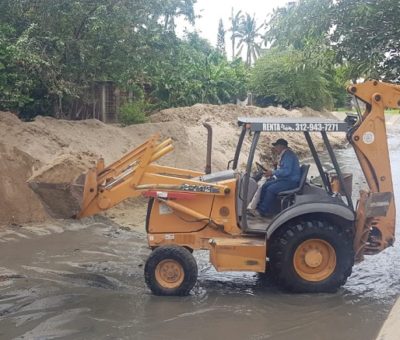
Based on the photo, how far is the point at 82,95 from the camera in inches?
658

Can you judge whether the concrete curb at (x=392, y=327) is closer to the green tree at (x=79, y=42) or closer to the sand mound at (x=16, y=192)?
the sand mound at (x=16, y=192)

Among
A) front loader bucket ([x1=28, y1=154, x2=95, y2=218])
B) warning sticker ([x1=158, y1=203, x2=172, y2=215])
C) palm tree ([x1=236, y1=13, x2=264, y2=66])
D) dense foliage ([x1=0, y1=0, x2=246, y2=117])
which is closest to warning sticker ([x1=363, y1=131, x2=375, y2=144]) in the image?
warning sticker ([x1=158, y1=203, x2=172, y2=215])

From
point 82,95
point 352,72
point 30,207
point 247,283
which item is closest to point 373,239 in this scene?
point 247,283

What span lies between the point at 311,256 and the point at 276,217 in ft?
2.25

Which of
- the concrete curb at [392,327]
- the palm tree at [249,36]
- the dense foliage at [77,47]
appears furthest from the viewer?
the palm tree at [249,36]

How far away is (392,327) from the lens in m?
5.82

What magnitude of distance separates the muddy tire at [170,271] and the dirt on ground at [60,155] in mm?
1384

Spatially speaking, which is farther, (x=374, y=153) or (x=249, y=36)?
(x=249, y=36)

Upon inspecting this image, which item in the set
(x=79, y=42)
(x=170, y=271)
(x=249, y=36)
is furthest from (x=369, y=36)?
(x=249, y=36)

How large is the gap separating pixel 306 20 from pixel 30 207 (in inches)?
236

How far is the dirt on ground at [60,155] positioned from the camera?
825cm

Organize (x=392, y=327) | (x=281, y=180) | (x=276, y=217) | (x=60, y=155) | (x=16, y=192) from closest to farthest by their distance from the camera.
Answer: (x=392, y=327), (x=276, y=217), (x=281, y=180), (x=60, y=155), (x=16, y=192)

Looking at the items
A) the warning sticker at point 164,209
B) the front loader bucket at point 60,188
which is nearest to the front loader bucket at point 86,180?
the front loader bucket at point 60,188

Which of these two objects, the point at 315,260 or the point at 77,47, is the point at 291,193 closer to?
the point at 315,260
